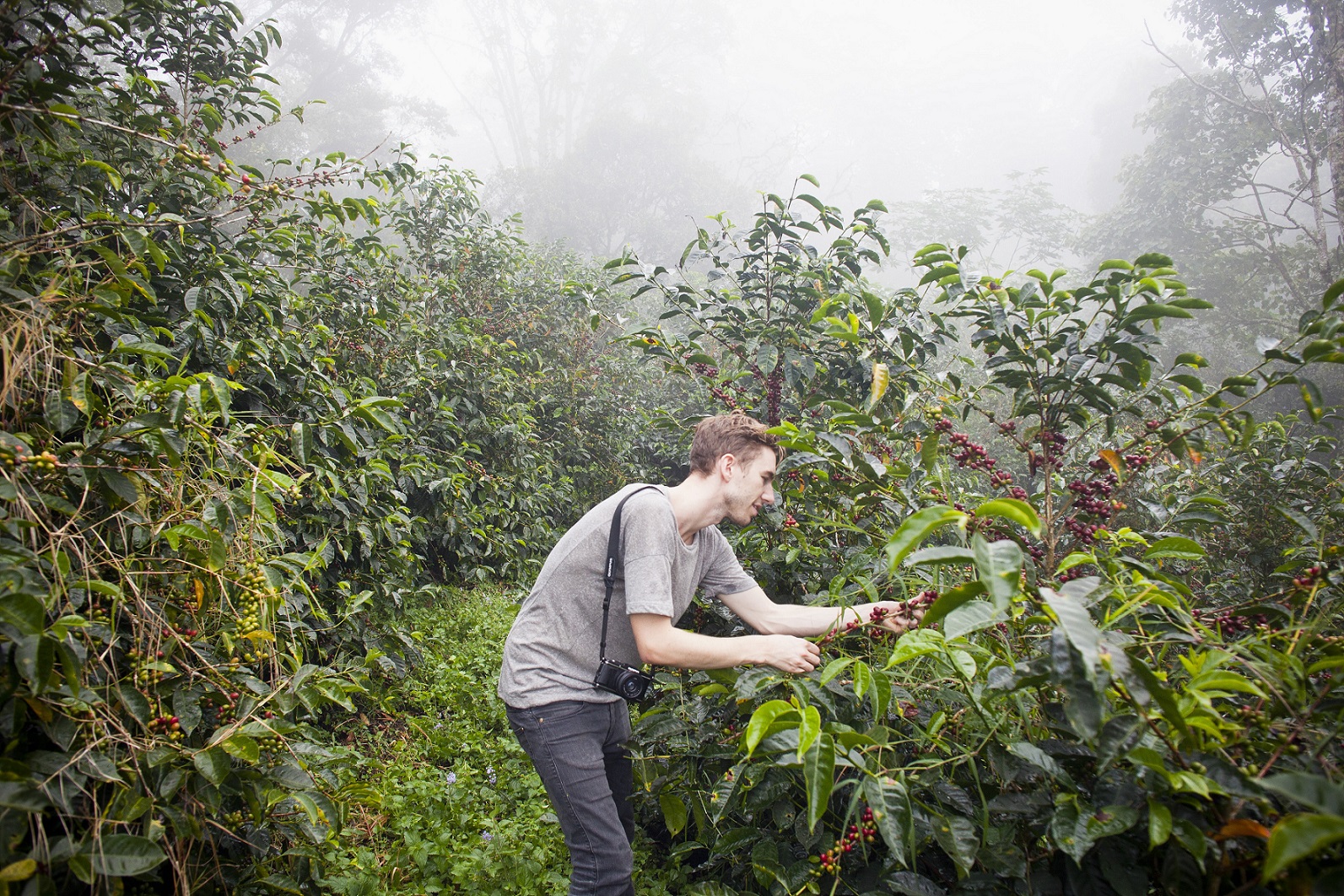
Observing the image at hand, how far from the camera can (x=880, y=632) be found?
160 cm

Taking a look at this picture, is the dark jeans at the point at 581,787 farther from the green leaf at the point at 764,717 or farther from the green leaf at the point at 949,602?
the green leaf at the point at 949,602

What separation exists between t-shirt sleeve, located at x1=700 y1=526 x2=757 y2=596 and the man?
46 millimetres

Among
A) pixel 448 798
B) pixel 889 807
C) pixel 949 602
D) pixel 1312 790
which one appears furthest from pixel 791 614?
pixel 448 798

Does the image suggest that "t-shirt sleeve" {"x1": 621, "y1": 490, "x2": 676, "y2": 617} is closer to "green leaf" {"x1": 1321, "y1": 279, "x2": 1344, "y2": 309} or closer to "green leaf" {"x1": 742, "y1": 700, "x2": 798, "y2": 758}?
"green leaf" {"x1": 742, "y1": 700, "x2": 798, "y2": 758}

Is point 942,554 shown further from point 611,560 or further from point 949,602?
point 611,560

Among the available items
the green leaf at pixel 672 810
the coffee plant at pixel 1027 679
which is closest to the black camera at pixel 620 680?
the coffee plant at pixel 1027 679

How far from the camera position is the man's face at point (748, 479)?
181 centimetres

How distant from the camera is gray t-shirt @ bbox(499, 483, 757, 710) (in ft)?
5.51

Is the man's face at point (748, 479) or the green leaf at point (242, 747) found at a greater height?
the man's face at point (748, 479)

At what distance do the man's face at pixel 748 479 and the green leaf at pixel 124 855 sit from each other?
4.49 ft

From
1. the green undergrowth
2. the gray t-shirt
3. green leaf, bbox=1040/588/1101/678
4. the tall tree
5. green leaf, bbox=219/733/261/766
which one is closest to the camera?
green leaf, bbox=1040/588/1101/678

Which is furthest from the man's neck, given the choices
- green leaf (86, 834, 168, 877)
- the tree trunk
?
the tree trunk

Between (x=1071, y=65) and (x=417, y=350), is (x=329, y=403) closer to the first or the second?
(x=417, y=350)

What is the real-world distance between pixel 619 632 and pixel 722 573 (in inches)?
15.9
